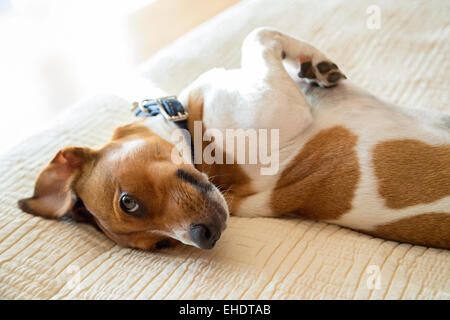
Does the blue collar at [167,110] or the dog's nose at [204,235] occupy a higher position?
the blue collar at [167,110]

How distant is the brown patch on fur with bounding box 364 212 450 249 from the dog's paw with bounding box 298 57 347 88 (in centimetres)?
67

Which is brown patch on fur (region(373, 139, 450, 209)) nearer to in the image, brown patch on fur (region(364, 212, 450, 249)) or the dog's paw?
brown patch on fur (region(364, 212, 450, 249))

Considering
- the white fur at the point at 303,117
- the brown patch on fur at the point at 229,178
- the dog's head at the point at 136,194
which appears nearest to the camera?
the dog's head at the point at 136,194

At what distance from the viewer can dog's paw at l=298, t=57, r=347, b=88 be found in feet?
6.59

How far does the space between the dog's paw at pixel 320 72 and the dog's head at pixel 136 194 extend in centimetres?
72

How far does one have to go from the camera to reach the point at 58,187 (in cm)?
175

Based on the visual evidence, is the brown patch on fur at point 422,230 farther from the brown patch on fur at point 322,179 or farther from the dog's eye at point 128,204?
the dog's eye at point 128,204

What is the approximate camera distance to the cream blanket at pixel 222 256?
1.44 metres

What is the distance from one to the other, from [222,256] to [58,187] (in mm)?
671

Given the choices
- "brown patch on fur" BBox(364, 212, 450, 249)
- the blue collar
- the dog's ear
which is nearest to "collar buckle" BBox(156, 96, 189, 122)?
the blue collar

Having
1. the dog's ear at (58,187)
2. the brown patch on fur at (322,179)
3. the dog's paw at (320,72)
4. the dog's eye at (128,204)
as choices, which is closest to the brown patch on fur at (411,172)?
the brown patch on fur at (322,179)

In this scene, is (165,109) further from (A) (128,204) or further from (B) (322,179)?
(B) (322,179)

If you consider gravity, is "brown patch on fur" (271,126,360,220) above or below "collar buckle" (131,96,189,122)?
below

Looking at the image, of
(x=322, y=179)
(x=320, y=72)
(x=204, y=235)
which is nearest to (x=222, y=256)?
(x=204, y=235)
